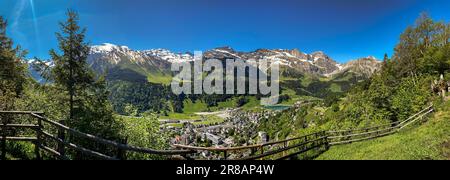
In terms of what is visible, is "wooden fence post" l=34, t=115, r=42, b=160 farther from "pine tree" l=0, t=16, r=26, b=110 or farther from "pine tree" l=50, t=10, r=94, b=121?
"pine tree" l=0, t=16, r=26, b=110

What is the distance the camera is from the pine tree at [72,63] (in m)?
23.0

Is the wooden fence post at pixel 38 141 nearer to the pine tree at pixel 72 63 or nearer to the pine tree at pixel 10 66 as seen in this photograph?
the pine tree at pixel 72 63

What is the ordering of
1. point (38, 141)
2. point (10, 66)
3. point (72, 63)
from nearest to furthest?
point (38, 141) < point (72, 63) < point (10, 66)

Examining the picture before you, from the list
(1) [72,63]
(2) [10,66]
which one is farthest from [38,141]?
(2) [10,66]

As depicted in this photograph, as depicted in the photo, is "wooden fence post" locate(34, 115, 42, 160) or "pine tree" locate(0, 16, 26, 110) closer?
"wooden fence post" locate(34, 115, 42, 160)

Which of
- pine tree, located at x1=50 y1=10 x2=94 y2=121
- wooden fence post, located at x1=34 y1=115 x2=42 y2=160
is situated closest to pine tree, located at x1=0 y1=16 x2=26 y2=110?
pine tree, located at x1=50 y1=10 x2=94 y2=121

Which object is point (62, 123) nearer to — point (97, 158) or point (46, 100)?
point (97, 158)

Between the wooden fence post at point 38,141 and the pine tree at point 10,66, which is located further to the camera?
the pine tree at point 10,66

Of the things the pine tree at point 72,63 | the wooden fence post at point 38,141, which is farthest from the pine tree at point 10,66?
the wooden fence post at point 38,141

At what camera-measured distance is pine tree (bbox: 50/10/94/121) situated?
2297 centimetres

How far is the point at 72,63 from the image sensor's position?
23438mm

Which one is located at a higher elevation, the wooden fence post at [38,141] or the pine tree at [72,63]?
the pine tree at [72,63]

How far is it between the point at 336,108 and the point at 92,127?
8753 cm

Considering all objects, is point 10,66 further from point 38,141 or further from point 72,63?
point 38,141
